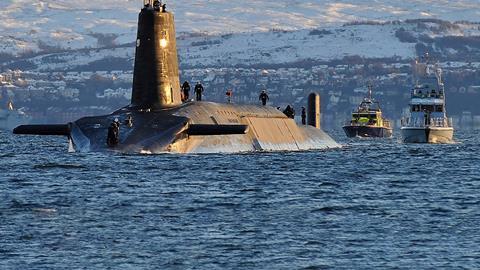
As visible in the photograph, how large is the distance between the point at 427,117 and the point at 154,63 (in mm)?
59321

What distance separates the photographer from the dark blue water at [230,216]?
40.6 metres

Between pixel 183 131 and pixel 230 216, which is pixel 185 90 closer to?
pixel 183 131

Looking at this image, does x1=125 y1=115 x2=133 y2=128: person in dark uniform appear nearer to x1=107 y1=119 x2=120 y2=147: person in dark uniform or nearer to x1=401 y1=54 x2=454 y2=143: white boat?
x1=107 y1=119 x2=120 y2=147: person in dark uniform

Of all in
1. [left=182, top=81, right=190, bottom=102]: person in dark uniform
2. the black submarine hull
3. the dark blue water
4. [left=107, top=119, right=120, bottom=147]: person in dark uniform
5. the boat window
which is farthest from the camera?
the boat window

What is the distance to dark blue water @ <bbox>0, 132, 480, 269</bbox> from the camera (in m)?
Answer: 40.6

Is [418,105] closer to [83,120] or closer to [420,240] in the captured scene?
[83,120]

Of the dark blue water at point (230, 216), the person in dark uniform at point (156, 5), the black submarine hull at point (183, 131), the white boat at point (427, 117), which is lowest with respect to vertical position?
the white boat at point (427, 117)

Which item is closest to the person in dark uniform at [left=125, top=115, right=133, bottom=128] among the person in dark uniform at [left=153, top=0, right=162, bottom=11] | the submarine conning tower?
the submarine conning tower

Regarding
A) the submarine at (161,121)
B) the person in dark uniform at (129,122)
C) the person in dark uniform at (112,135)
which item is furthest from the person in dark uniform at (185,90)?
the person in dark uniform at (112,135)

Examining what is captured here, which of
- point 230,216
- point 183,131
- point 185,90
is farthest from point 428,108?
point 230,216

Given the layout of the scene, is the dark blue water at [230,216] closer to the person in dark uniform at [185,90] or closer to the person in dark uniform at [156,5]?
the person in dark uniform at [156,5]

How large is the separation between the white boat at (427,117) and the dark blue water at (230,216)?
56.8m

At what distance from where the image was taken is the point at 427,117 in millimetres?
134375

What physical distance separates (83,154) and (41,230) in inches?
1160
